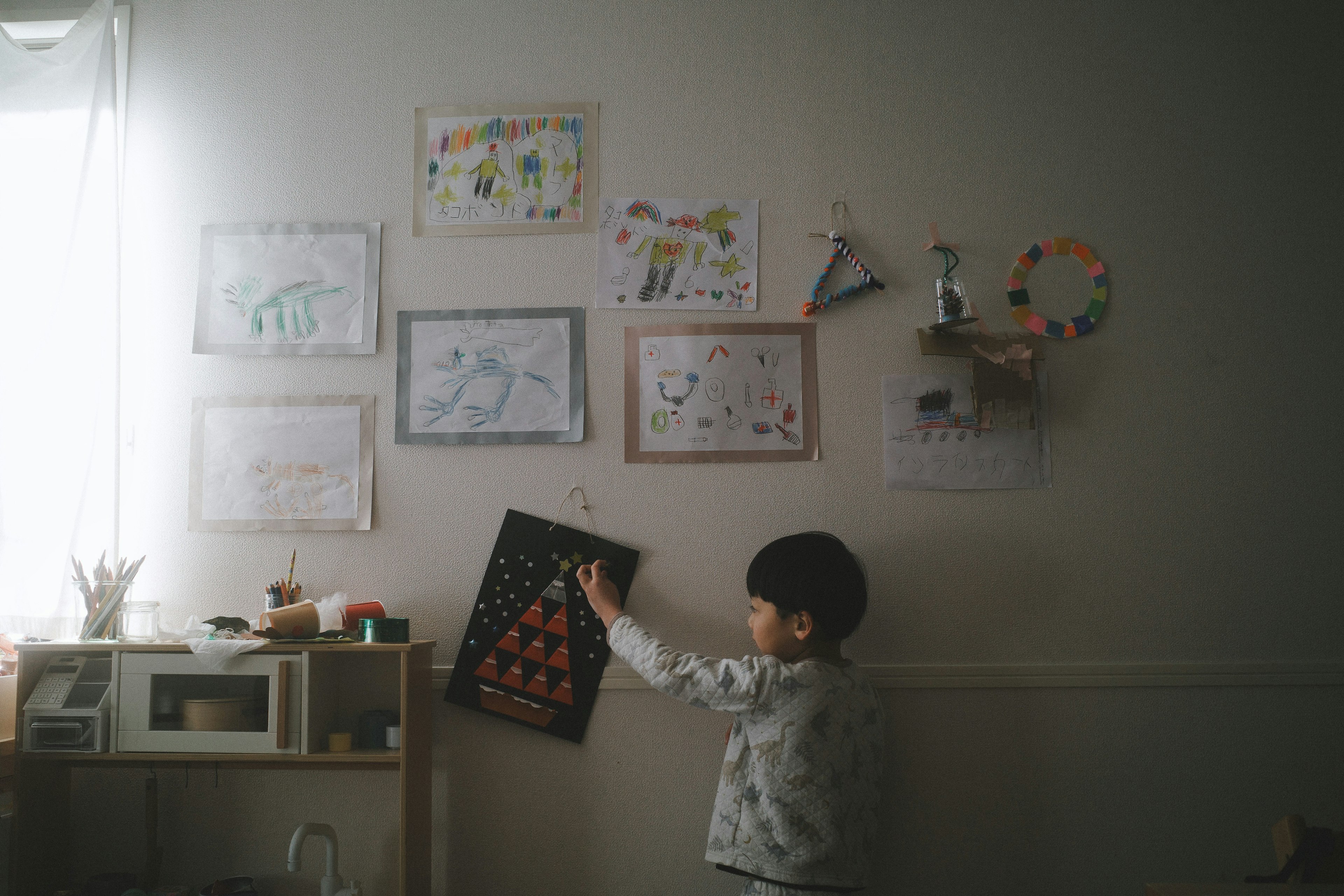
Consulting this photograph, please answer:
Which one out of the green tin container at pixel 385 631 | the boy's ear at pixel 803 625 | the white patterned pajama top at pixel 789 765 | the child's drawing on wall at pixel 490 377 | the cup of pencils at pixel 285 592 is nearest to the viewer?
the white patterned pajama top at pixel 789 765

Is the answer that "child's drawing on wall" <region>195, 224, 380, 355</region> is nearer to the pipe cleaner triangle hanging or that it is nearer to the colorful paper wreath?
the pipe cleaner triangle hanging

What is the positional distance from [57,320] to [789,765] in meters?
2.01

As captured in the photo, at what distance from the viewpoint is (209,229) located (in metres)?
2.00

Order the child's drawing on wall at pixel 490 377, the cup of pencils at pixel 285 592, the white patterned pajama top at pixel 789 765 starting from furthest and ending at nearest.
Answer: the child's drawing on wall at pixel 490 377 < the cup of pencils at pixel 285 592 < the white patterned pajama top at pixel 789 765

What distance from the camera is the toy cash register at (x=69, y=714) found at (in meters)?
1.66

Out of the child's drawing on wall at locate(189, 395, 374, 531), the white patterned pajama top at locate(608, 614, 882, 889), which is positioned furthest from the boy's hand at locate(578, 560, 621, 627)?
the child's drawing on wall at locate(189, 395, 374, 531)

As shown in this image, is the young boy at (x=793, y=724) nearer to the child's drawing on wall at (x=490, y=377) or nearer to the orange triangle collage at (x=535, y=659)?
the orange triangle collage at (x=535, y=659)

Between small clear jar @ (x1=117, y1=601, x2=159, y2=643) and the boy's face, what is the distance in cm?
139

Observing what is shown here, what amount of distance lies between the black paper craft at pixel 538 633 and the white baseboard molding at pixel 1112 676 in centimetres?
10

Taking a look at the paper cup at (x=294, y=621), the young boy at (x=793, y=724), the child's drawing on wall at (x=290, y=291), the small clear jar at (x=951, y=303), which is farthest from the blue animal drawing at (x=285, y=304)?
the small clear jar at (x=951, y=303)

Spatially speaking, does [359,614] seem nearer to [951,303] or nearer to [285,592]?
[285,592]

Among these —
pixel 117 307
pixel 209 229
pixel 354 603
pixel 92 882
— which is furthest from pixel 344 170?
pixel 92 882

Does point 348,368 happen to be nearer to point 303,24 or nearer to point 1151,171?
point 303,24

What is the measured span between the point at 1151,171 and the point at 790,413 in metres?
1.09
